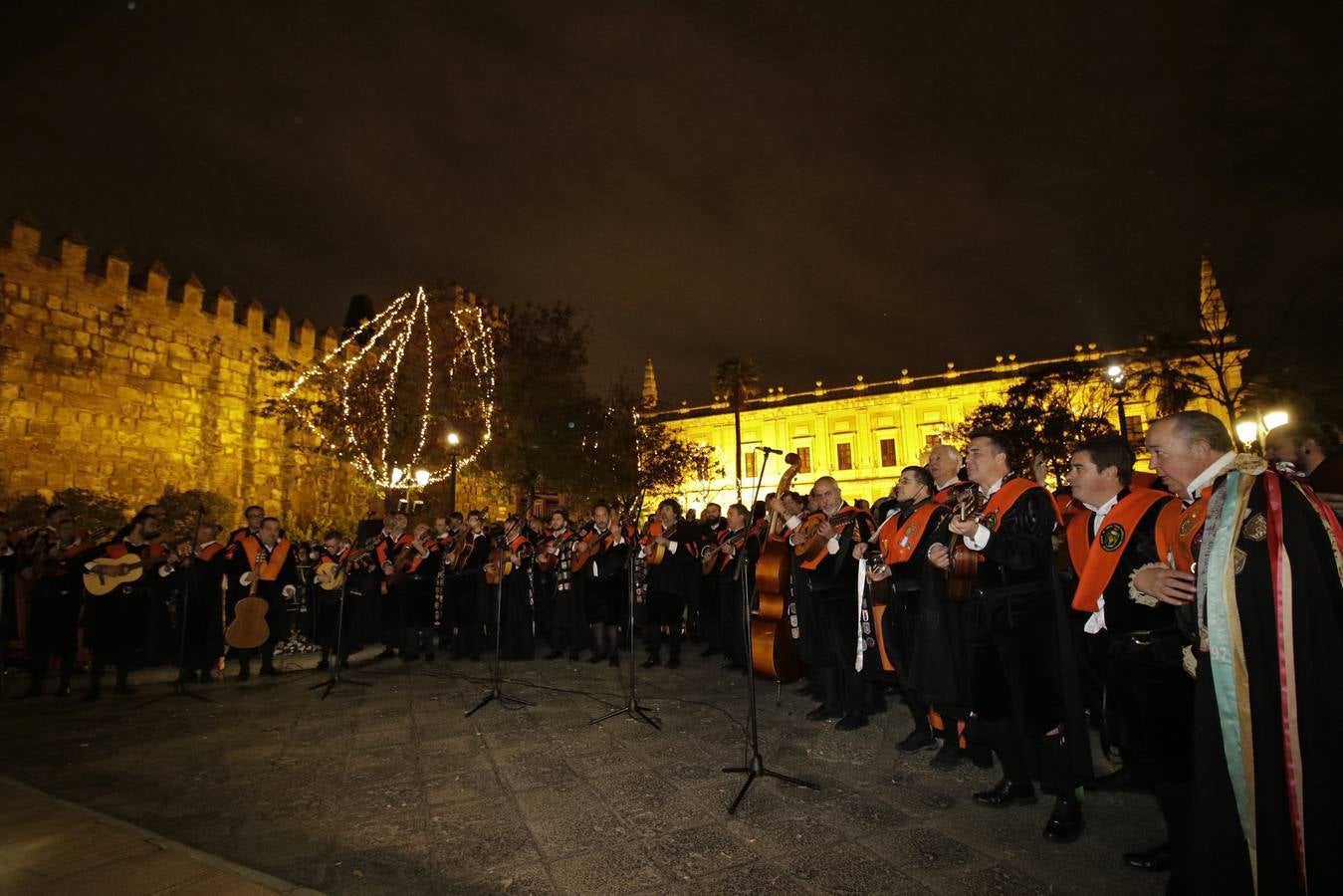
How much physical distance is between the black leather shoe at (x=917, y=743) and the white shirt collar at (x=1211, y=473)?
→ 309 cm

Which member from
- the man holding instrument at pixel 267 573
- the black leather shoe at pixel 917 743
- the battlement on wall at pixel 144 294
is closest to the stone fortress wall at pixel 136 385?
the battlement on wall at pixel 144 294

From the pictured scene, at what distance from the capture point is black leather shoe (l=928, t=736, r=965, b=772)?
184 inches

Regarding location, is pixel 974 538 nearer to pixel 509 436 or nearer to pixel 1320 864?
pixel 1320 864

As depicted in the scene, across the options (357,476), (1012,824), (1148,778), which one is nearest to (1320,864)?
(1148,778)

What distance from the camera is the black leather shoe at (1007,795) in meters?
3.94

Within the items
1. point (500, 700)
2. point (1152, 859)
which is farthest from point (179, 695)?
point (1152, 859)

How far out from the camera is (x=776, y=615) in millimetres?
6730

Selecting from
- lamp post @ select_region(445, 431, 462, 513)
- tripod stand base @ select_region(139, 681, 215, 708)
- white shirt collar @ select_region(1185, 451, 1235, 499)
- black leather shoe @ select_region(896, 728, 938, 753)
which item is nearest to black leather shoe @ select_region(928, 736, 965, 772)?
black leather shoe @ select_region(896, 728, 938, 753)

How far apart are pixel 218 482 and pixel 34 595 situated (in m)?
13.1

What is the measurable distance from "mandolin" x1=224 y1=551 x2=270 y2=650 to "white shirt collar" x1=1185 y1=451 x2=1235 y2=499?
956 centimetres

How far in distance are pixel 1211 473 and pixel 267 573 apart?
10193 mm

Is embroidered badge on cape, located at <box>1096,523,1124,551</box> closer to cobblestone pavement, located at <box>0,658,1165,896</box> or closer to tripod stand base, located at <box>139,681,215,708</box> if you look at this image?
cobblestone pavement, located at <box>0,658,1165,896</box>

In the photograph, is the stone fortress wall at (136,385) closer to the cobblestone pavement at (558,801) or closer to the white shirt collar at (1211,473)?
the cobblestone pavement at (558,801)

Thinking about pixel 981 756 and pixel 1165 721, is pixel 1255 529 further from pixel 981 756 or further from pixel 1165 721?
pixel 981 756
